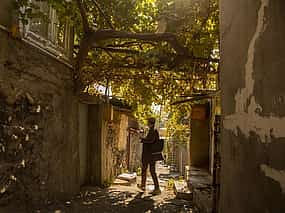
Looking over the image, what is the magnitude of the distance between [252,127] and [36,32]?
3.76 metres

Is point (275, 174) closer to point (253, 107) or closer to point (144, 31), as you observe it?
point (253, 107)

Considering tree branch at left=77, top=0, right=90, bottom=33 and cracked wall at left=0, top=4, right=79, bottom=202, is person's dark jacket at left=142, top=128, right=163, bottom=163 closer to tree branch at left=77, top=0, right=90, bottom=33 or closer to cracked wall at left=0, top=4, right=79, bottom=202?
cracked wall at left=0, top=4, right=79, bottom=202

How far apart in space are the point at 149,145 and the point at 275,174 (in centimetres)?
698

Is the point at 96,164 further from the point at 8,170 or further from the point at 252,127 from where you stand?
the point at 252,127

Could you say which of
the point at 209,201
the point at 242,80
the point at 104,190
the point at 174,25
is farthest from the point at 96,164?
the point at 242,80

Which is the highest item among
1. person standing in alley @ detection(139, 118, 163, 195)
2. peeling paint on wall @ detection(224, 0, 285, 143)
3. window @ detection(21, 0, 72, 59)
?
window @ detection(21, 0, 72, 59)

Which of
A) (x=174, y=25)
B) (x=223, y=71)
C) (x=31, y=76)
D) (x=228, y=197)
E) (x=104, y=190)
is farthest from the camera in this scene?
(x=104, y=190)

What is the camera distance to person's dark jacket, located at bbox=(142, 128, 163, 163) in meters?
8.77

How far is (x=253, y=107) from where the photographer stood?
2443mm

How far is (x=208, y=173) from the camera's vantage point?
1044 cm

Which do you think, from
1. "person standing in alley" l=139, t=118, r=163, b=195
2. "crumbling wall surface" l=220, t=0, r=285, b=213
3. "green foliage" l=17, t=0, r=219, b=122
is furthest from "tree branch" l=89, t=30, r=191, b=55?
"person standing in alley" l=139, t=118, r=163, b=195

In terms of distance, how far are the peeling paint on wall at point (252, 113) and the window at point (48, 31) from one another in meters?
2.87

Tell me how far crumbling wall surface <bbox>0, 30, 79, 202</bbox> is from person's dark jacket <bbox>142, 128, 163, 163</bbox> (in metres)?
2.05

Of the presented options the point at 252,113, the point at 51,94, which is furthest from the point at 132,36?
the point at 252,113
